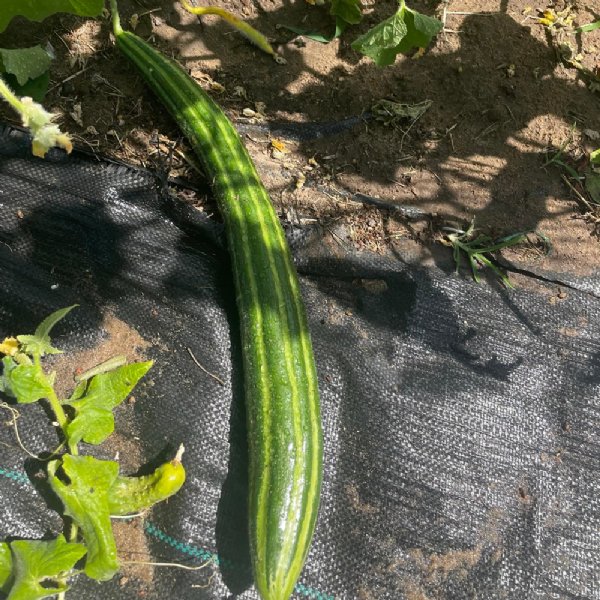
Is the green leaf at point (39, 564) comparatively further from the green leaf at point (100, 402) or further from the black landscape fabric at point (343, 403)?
the green leaf at point (100, 402)

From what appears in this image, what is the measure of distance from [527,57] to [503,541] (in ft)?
9.28

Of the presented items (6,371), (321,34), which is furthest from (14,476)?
(321,34)

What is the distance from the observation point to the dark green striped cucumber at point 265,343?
224cm

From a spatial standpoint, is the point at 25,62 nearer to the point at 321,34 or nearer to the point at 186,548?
the point at 321,34

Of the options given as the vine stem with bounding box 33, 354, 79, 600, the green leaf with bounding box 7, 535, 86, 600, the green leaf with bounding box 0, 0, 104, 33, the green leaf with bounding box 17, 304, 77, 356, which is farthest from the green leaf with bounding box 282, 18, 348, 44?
the green leaf with bounding box 7, 535, 86, 600

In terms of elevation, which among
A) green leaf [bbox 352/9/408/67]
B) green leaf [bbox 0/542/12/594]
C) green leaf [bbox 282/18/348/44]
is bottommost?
green leaf [bbox 0/542/12/594]

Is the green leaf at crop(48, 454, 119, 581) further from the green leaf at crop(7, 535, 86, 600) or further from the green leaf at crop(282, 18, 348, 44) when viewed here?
the green leaf at crop(282, 18, 348, 44)

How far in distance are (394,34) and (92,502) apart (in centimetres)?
257

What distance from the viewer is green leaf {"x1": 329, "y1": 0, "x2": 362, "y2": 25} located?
3547mm

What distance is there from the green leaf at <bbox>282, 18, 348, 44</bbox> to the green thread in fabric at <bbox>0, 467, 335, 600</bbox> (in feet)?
9.20

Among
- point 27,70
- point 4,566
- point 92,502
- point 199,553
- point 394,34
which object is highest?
point 394,34

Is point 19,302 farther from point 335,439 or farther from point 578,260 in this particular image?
point 578,260

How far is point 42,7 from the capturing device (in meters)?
2.67

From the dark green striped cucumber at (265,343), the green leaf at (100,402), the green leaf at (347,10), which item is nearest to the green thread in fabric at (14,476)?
the green leaf at (100,402)
